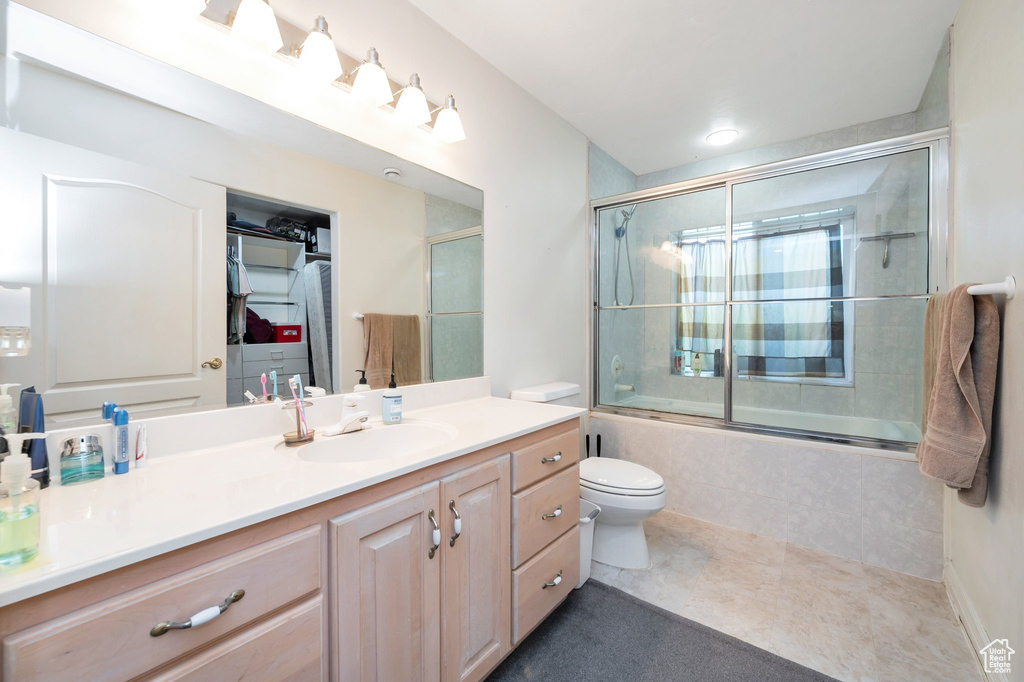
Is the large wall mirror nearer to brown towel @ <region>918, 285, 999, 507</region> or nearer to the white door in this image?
the white door

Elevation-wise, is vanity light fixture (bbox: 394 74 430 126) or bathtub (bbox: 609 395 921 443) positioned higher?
vanity light fixture (bbox: 394 74 430 126)

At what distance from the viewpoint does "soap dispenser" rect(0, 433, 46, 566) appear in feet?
1.80

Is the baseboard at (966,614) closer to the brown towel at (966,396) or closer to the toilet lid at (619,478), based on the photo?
the brown towel at (966,396)

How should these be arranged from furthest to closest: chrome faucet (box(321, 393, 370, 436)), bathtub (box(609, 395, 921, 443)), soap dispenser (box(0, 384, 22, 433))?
1. bathtub (box(609, 395, 921, 443))
2. chrome faucet (box(321, 393, 370, 436))
3. soap dispenser (box(0, 384, 22, 433))

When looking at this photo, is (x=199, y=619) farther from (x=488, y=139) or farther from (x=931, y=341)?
(x=931, y=341)

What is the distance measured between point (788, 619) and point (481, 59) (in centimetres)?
271

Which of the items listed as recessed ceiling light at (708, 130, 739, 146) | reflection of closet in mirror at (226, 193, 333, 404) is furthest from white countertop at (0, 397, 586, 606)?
recessed ceiling light at (708, 130, 739, 146)

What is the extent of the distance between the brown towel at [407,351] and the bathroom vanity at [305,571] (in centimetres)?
31

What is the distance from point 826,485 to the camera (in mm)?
2057

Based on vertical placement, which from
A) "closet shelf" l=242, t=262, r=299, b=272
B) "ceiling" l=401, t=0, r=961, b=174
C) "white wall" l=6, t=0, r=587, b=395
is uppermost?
"ceiling" l=401, t=0, r=961, b=174

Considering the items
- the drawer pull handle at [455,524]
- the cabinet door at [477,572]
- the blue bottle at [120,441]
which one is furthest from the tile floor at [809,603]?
the blue bottle at [120,441]

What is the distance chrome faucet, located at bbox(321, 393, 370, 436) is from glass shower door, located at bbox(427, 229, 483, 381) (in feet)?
1.36

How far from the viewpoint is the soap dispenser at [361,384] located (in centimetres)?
147

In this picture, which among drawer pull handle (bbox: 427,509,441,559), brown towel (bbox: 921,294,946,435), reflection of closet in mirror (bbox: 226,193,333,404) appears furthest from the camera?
brown towel (bbox: 921,294,946,435)
